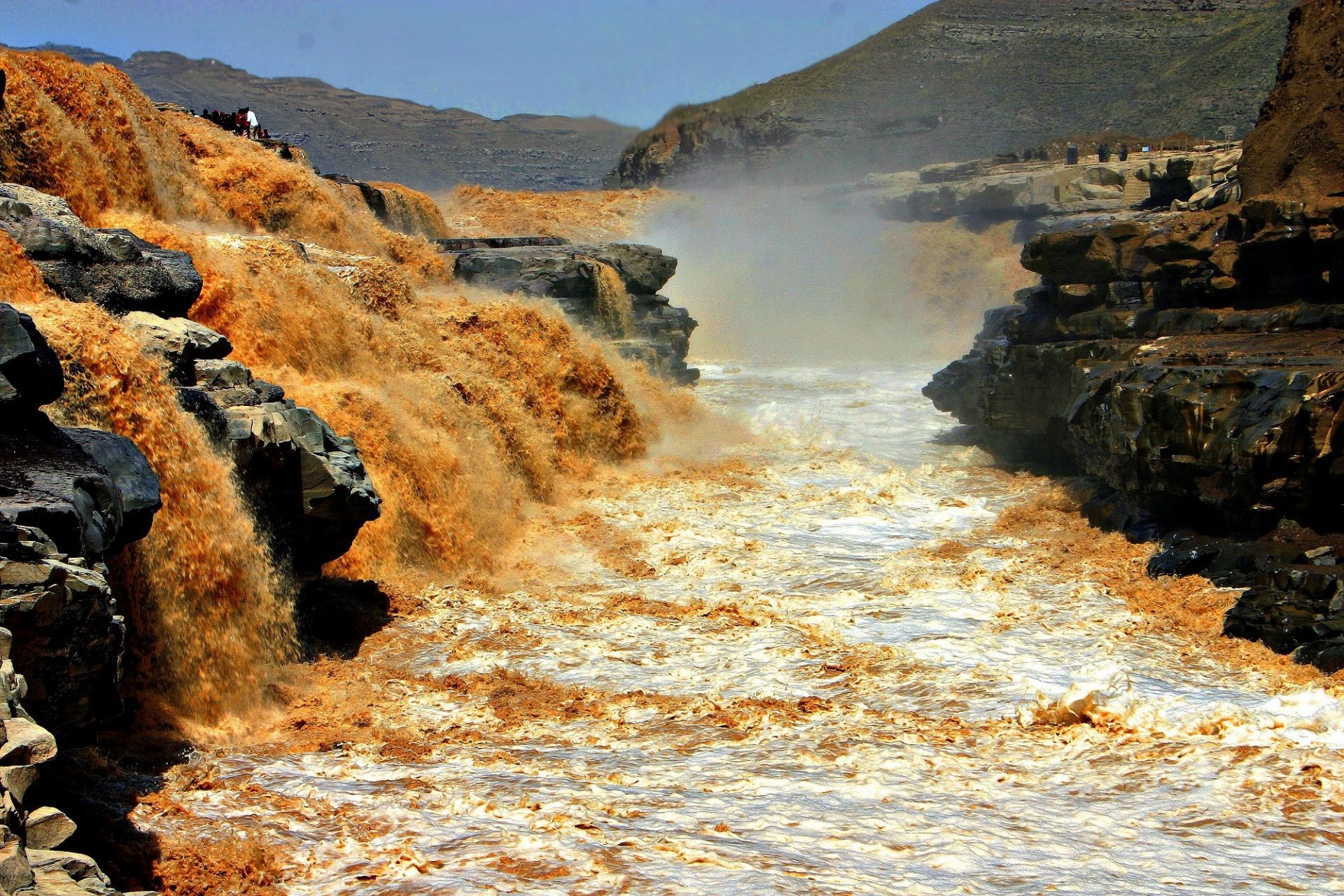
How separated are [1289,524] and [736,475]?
6897mm

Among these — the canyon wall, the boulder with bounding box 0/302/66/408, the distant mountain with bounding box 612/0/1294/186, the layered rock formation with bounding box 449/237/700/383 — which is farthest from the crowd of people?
the distant mountain with bounding box 612/0/1294/186

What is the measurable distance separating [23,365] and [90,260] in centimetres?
303

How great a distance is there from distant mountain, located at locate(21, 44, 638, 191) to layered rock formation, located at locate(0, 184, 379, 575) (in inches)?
1920

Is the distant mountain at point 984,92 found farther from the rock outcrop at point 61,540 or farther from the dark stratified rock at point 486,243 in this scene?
the rock outcrop at point 61,540

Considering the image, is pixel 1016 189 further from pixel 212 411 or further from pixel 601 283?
pixel 212 411

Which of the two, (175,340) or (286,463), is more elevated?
(175,340)

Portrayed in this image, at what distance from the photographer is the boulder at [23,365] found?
462 centimetres

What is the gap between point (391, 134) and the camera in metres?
61.9

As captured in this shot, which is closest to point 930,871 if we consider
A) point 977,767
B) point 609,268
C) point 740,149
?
point 977,767

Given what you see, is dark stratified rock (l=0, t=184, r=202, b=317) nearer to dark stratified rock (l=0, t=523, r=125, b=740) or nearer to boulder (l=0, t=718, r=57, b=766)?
dark stratified rock (l=0, t=523, r=125, b=740)

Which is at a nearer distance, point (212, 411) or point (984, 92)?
point (212, 411)

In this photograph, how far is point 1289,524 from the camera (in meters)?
8.55

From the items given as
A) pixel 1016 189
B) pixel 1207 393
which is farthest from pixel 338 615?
pixel 1016 189

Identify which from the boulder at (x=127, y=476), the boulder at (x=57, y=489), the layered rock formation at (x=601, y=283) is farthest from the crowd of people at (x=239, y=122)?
the boulder at (x=57, y=489)
